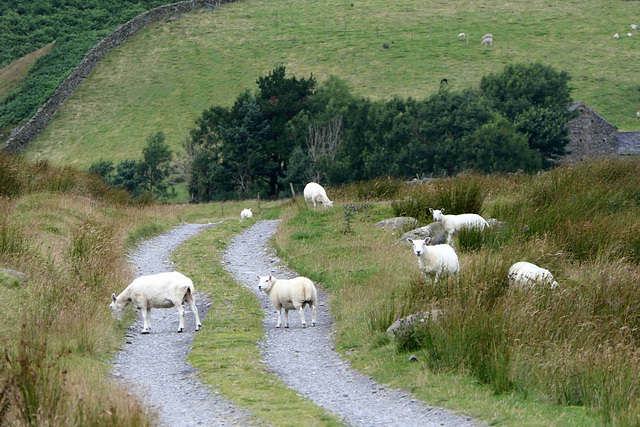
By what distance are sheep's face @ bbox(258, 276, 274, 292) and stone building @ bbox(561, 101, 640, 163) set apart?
176 ft

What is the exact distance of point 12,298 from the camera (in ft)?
40.0

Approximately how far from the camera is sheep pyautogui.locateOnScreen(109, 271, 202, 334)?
1312cm

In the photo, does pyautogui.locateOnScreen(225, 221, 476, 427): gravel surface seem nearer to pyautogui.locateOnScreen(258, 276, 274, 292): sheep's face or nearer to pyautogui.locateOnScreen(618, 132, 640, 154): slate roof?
pyautogui.locateOnScreen(258, 276, 274, 292): sheep's face

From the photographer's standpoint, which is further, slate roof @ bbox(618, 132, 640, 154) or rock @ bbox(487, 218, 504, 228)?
slate roof @ bbox(618, 132, 640, 154)

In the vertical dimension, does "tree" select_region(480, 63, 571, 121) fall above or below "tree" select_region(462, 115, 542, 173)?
above

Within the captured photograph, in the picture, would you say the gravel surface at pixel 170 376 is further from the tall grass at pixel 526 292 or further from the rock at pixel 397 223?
the rock at pixel 397 223

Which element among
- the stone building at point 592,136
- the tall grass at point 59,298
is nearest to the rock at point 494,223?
the tall grass at point 59,298

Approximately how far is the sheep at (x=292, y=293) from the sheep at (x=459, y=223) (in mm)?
5477

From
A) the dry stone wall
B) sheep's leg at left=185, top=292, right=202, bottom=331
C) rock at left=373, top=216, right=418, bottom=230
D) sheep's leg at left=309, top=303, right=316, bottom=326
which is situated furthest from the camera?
the dry stone wall

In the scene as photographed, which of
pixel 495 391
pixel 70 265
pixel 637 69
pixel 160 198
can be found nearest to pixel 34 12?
pixel 160 198

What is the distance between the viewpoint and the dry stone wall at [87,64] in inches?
2857

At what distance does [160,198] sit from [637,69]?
53144 mm

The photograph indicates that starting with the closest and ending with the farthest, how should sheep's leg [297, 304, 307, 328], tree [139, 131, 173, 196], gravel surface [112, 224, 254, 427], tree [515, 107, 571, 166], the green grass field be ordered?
1. gravel surface [112, 224, 254, 427]
2. sheep's leg [297, 304, 307, 328]
3. tree [515, 107, 571, 166]
4. tree [139, 131, 173, 196]
5. the green grass field

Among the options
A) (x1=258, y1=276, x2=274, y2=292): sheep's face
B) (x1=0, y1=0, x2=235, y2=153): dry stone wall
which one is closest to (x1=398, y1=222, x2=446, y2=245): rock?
(x1=258, y1=276, x2=274, y2=292): sheep's face
